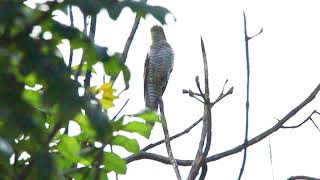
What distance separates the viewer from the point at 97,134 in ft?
2.56

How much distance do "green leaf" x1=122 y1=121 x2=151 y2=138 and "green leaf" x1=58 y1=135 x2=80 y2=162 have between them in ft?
0.50

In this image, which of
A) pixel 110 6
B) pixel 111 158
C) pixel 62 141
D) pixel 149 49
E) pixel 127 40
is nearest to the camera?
pixel 110 6

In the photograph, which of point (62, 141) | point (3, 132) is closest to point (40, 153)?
point (3, 132)

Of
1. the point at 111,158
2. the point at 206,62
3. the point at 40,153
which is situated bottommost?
the point at 111,158

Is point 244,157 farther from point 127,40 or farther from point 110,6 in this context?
point 127,40

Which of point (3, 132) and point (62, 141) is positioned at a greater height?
point (3, 132)

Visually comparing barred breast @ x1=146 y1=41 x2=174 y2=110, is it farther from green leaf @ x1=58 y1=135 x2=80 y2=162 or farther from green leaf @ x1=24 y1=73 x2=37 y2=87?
green leaf @ x1=58 y1=135 x2=80 y2=162

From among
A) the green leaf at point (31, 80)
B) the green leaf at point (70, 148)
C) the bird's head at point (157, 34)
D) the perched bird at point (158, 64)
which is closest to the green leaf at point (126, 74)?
the green leaf at point (31, 80)

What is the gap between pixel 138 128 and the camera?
5.47ft

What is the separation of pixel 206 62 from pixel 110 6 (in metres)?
1.00

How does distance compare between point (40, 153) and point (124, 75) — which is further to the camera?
point (124, 75)

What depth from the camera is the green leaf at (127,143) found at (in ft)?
5.45

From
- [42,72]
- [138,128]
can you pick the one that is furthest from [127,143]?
[42,72]

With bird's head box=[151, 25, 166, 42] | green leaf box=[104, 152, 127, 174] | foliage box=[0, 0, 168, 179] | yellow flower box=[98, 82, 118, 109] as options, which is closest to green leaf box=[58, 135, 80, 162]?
green leaf box=[104, 152, 127, 174]
